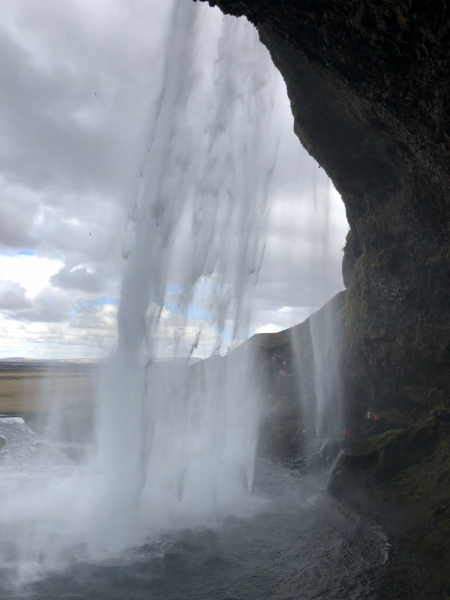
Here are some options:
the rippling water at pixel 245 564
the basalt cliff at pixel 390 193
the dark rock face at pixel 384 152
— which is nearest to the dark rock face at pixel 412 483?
the basalt cliff at pixel 390 193

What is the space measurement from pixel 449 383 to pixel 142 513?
16.9 meters

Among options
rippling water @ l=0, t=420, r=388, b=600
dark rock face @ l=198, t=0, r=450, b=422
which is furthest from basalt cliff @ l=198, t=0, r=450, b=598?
rippling water @ l=0, t=420, r=388, b=600

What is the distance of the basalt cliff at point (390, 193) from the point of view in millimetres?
11320

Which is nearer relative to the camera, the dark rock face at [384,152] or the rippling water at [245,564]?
the rippling water at [245,564]

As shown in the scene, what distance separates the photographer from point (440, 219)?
18891 mm

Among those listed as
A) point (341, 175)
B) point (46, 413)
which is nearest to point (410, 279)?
point (341, 175)

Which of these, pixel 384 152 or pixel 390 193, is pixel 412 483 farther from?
pixel 384 152

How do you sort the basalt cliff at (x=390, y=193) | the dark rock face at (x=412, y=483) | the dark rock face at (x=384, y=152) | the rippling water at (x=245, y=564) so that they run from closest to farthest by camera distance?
the rippling water at (x=245, y=564), the dark rock face at (x=384, y=152), the basalt cliff at (x=390, y=193), the dark rock face at (x=412, y=483)

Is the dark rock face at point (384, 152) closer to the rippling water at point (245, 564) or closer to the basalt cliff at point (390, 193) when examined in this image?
the basalt cliff at point (390, 193)

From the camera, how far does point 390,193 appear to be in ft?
70.7

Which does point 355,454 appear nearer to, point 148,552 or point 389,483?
point 389,483

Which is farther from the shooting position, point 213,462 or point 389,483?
point 213,462

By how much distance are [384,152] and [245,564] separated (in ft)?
62.7

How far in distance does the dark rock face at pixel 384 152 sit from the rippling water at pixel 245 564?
10.5 meters
